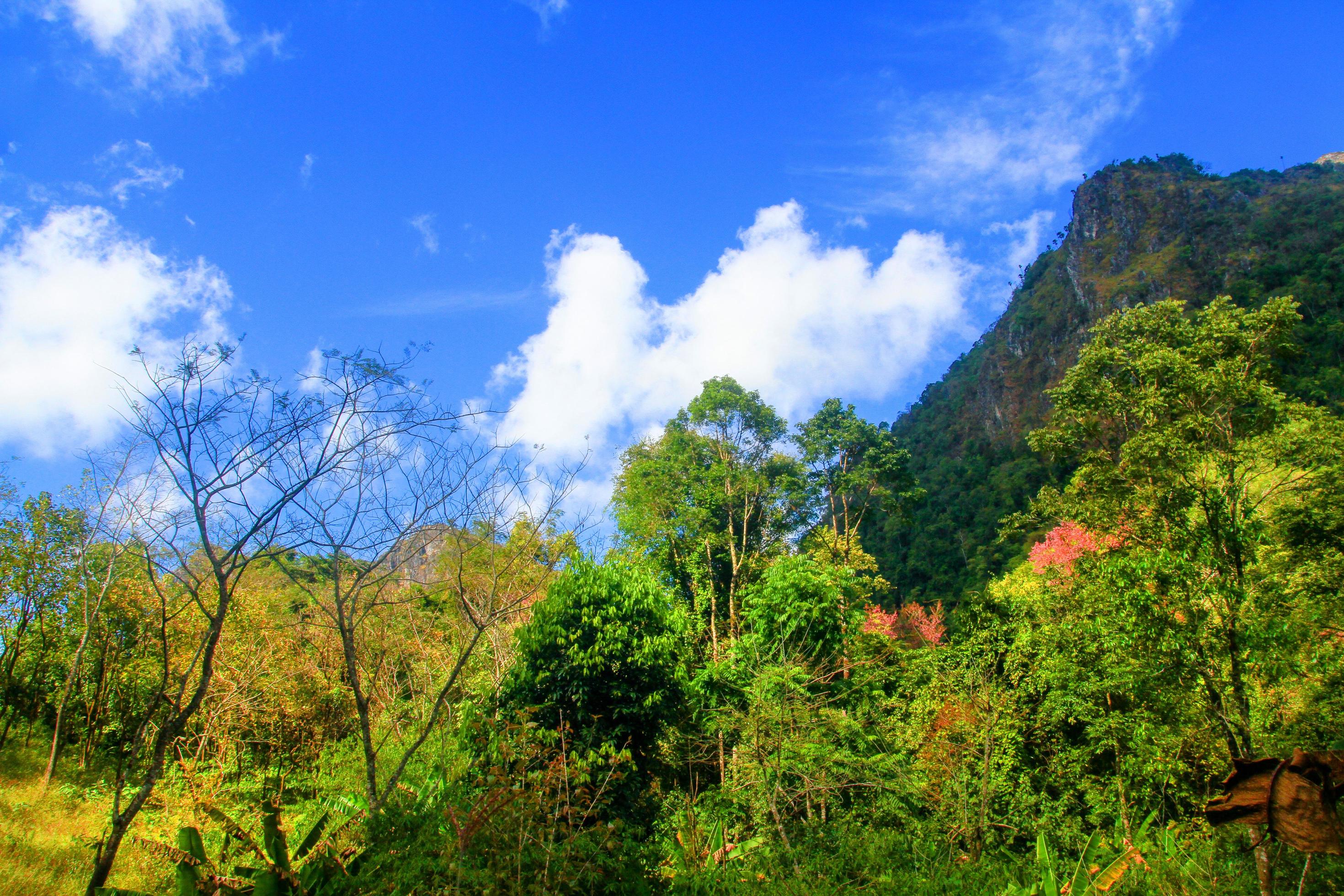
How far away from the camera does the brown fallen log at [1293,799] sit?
4148mm

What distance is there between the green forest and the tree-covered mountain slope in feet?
78.9

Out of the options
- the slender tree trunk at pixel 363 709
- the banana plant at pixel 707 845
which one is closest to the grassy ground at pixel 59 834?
the slender tree trunk at pixel 363 709

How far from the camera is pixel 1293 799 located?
4219 millimetres

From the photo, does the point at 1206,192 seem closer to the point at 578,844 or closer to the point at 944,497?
the point at 944,497

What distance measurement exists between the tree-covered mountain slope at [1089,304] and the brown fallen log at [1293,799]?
31.0 m

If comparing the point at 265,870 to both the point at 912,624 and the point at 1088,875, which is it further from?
the point at 912,624

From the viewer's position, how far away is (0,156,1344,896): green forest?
5902 millimetres

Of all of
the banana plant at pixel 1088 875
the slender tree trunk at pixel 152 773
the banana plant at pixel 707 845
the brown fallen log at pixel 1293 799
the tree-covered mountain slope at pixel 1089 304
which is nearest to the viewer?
the brown fallen log at pixel 1293 799

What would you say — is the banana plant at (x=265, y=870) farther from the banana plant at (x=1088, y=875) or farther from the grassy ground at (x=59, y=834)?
the banana plant at (x=1088, y=875)

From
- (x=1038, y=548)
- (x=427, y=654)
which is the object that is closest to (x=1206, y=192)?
(x=1038, y=548)

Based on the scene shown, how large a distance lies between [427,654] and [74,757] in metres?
8.08

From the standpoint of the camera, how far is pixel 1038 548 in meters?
25.9

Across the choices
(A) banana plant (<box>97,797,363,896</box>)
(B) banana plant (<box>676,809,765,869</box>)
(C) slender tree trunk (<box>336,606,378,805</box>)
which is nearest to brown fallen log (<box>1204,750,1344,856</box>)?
(B) banana plant (<box>676,809,765,869</box>)

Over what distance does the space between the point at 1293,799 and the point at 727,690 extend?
9830 mm
